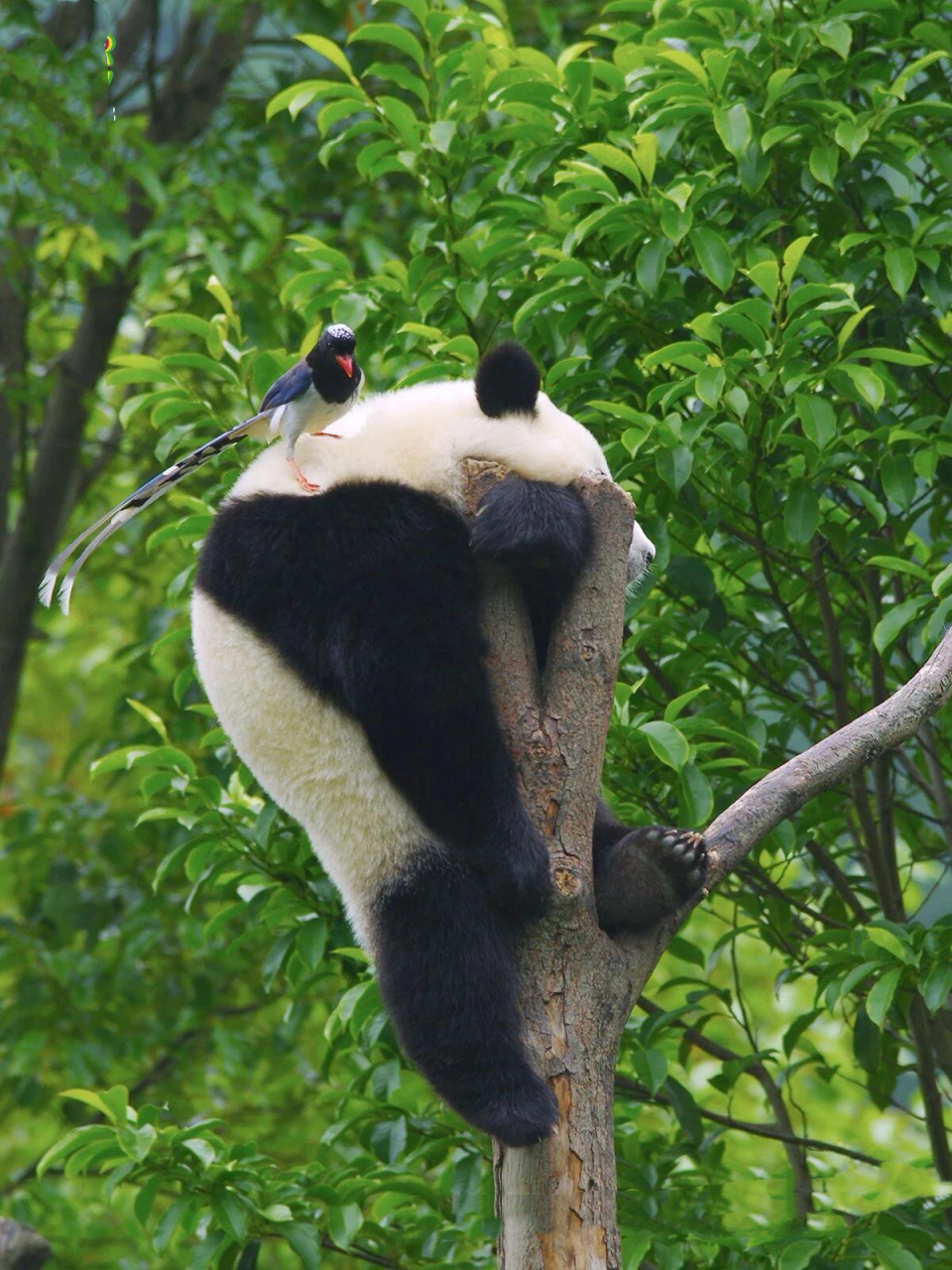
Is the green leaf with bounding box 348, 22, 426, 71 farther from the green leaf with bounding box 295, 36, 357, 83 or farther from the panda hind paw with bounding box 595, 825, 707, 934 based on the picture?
the panda hind paw with bounding box 595, 825, 707, 934

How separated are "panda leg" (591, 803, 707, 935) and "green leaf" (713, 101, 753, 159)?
5.45 ft

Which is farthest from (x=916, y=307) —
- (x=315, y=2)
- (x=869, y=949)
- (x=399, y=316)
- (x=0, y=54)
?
(x=315, y=2)

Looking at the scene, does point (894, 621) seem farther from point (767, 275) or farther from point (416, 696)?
point (416, 696)

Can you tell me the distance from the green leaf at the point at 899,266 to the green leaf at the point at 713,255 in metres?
0.37

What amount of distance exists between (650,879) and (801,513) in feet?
3.75

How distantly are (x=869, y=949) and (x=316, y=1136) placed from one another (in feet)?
11.9

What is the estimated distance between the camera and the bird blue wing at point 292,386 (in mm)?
2914

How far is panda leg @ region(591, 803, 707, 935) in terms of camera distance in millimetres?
2693

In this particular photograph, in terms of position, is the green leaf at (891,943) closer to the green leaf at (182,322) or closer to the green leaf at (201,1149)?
the green leaf at (201,1149)

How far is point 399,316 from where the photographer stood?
13.2ft

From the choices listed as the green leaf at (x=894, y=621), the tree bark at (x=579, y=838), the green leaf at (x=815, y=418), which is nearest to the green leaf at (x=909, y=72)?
the green leaf at (x=815, y=418)

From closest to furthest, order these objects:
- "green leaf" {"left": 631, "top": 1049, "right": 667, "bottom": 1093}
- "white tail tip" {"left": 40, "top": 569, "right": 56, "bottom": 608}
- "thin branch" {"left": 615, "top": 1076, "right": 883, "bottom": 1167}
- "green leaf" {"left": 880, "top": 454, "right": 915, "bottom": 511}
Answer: "white tail tip" {"left": 40, "top": 569, "right": 56, "bottom": 608}
"green leaf" {"left": 631, "top": 1049, "right": 667, "bottom": 1093}
"green leaf" {"left": 880, "top": 454, "right": 915, "bottom": 511}
"thin branch" {"left": 615, "top": 1076, "right": 883, "bottom": 1167}

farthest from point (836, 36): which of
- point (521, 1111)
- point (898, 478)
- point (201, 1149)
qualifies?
point (201, 1149)

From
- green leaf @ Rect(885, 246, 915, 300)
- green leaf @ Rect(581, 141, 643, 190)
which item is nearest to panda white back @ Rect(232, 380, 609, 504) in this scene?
green leaf @ Rect(581, 141, 643, 190)
